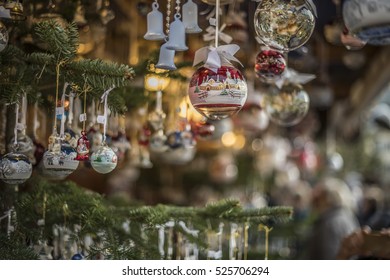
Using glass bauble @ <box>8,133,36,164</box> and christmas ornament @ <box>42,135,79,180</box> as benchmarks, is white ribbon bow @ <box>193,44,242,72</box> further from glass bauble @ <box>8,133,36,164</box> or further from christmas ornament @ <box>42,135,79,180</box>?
glass bauble @ <box>8,133,36,164</box>

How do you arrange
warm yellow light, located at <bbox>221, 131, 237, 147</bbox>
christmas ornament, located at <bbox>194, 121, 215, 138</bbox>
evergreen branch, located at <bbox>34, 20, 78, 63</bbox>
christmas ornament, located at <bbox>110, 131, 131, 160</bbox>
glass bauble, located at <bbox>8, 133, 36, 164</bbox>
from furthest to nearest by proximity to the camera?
warm yellow light, located at <bbox>221, 131, 237, 147</bbox> < christmas ornament, located at <bbox>194, 121, 215, 138</bbox> < christmas ornament, located at <bbox>110, 131, 131, 160</bbox> < glass bauble, located at <bbox>8, 133, 36, 164</bbox> < evergreen branch, located at <bbox>34, 20, 78, 63</bbox>

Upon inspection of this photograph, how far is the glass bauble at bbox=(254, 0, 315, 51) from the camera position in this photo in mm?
2330

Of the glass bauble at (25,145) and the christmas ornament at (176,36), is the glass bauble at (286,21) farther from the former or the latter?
the glass bauble at (25,145)

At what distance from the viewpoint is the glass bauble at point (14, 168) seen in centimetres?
229

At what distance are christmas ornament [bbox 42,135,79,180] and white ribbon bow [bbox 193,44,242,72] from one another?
0.51 meters

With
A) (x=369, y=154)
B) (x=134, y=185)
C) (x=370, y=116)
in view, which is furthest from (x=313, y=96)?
(x=369, y=154)

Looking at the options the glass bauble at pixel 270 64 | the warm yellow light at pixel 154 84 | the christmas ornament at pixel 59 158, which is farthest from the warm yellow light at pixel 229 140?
the christmas ornament at pixel 59 158

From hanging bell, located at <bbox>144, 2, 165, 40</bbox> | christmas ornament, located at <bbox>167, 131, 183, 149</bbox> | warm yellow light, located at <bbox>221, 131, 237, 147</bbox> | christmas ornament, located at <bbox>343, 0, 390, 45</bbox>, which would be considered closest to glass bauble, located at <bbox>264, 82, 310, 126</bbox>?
christmas ornament, located at <bbox>167, 131, 183, 149</bbox>

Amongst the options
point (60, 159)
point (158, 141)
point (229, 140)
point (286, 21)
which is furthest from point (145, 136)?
point (229, 140)

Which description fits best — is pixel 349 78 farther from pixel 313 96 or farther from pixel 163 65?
pixel 163 65

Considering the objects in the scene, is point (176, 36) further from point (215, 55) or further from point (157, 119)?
point (157, 119)

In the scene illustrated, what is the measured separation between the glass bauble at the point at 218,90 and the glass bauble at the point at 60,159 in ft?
1.40
